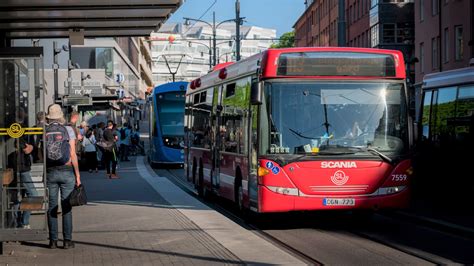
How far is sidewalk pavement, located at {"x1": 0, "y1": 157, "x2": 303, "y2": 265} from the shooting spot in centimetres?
1065

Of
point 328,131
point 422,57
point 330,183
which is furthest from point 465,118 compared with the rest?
point 422,57

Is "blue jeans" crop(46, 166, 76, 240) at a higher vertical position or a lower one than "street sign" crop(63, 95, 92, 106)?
lower

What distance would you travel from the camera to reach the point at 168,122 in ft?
118

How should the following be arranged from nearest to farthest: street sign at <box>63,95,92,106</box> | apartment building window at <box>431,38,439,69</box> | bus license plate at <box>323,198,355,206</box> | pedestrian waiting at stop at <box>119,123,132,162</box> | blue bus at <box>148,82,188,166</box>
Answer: bus license plate at <box>323,198,355,206</box>, street sign at <box>63,95,92,106</box>, blue bus at <box>148,82,188,166</box>, pedestrian waiting at stop at <box>119,123,132,162</box>, apartment building window at <box>431,38,439,69</box>

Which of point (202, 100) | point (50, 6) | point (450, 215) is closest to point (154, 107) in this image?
point (202, 100)

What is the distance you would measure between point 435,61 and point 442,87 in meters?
33.8

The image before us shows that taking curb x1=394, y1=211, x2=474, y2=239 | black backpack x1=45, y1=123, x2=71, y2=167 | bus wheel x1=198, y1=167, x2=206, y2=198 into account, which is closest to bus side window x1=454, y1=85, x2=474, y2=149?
curb x1=394, y1=211, x2=474, y2=239

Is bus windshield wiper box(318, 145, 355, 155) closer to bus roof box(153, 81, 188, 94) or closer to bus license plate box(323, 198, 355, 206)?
bus license plate box(323, 198, 355, 206)

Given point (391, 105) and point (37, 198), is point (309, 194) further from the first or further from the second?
point (37, 198)

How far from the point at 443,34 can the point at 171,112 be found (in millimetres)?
21305

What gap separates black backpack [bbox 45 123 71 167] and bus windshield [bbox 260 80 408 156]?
3565 mm

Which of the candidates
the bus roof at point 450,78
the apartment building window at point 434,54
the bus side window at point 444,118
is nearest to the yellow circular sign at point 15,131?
the bus roof at point 450,78

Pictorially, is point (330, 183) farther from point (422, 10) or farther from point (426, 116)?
point (422, 10)

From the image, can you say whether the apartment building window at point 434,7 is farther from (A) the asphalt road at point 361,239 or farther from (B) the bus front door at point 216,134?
(A) the asphalt road at point 361,239
